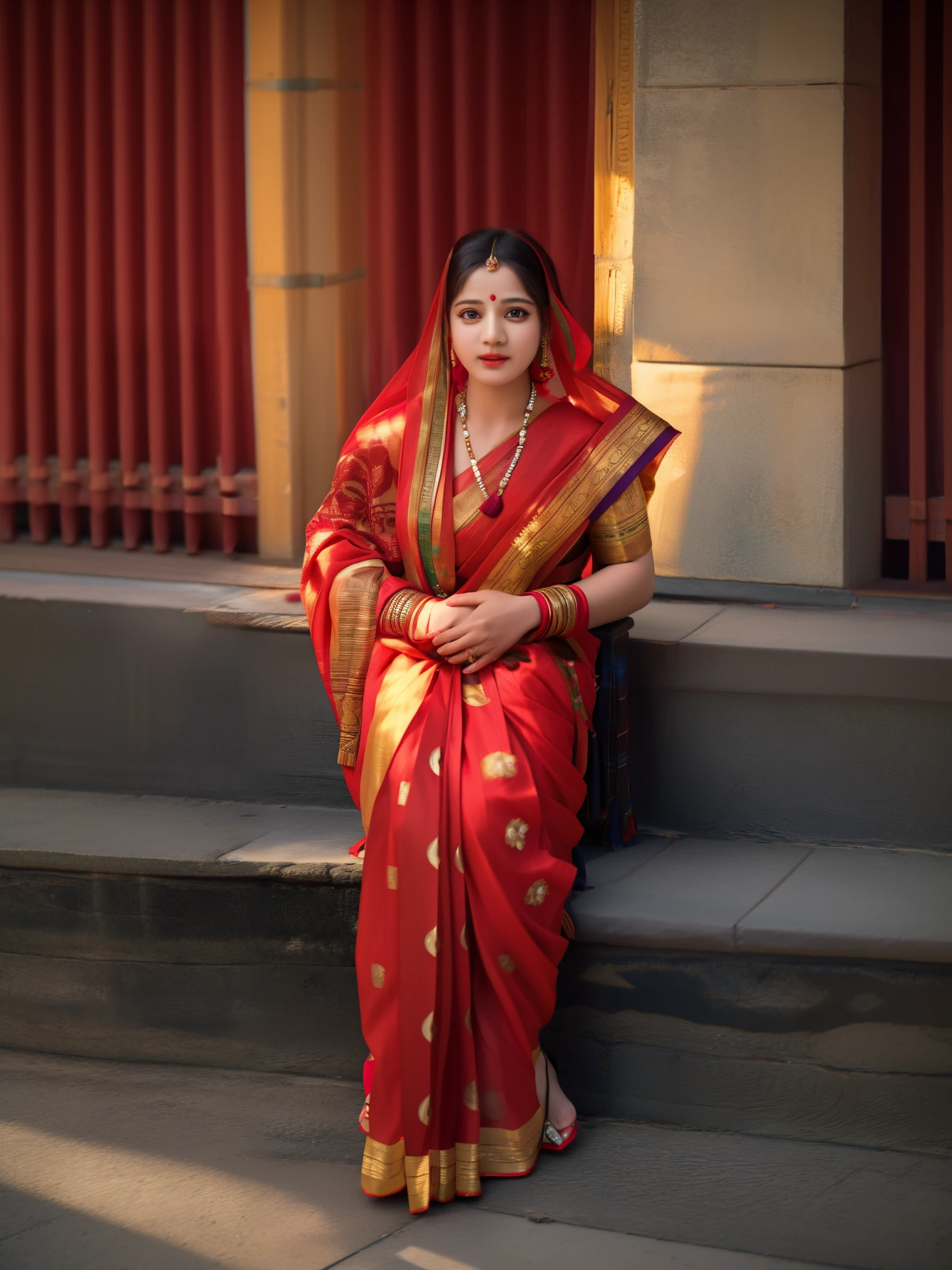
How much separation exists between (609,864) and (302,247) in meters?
2.02

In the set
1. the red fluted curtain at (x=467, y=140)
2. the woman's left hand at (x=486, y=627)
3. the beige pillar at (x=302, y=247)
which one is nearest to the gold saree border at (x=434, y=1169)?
the woman's left hand at (x=486, y=627)

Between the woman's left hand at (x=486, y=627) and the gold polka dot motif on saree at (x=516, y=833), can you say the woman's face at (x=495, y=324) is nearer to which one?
the woman's left hand at (x=486, y=627)

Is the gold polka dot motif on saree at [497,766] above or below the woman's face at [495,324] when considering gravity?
below

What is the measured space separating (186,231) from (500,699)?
86.7 inches

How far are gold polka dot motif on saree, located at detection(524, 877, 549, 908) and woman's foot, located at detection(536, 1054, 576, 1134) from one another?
1.05 ft

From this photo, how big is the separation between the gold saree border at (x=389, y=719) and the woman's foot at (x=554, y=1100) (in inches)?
22.3

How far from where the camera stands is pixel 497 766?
9.97ft

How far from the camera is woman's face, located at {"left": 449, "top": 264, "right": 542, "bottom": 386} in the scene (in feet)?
10.3

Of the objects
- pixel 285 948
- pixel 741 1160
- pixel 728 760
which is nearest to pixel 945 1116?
pixel 741 1160

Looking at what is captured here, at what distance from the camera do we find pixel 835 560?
406cm

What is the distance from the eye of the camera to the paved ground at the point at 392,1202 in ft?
9.25

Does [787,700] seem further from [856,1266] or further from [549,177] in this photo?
[549,177]

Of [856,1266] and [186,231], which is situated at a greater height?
[186,231]

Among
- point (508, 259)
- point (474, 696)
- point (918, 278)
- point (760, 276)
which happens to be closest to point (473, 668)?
point (474, 696)
